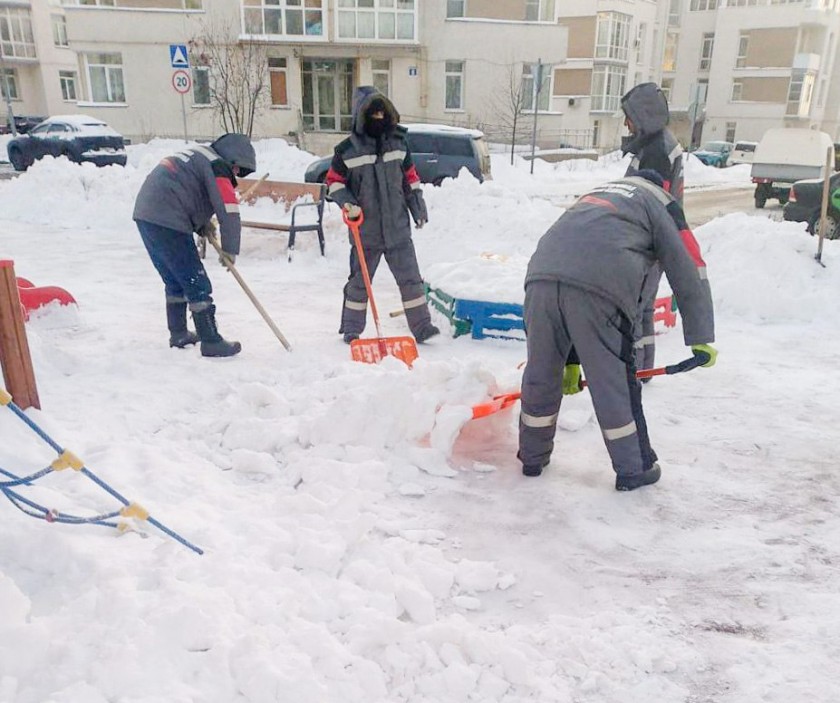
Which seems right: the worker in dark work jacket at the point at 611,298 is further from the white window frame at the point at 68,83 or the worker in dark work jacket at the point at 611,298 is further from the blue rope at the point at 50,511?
the white window frame at the point at 68,83

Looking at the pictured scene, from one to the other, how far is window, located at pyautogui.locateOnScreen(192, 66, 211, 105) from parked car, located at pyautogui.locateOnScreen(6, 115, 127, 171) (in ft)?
20.5

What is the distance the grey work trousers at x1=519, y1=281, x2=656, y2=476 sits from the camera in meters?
3.24

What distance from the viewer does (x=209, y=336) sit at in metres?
5.24

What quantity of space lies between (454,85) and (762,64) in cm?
2233

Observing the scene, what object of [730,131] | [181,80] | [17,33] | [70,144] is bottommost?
[730,131]

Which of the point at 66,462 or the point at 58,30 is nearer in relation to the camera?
the point at 66,462

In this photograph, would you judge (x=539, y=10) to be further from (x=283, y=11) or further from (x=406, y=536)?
(x=406, y=536)

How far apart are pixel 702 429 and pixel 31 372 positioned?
12.2 ft

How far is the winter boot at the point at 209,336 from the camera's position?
520 cm

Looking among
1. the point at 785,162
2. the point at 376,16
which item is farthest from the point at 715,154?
the point at 376,16

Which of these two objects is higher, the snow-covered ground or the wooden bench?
the wooden bench

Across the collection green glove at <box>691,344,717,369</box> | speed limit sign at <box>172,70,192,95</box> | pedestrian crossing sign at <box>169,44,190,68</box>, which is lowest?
green glove at <box>691,344,717,369</box>

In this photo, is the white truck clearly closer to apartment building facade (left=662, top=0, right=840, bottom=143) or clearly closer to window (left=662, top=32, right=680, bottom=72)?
apartment building facade (left=662, top=0, right=840, bottom=143)

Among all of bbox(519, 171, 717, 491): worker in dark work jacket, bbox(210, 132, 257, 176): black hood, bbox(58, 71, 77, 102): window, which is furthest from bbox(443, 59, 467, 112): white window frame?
bbox(58, 71, 77, 102): window
